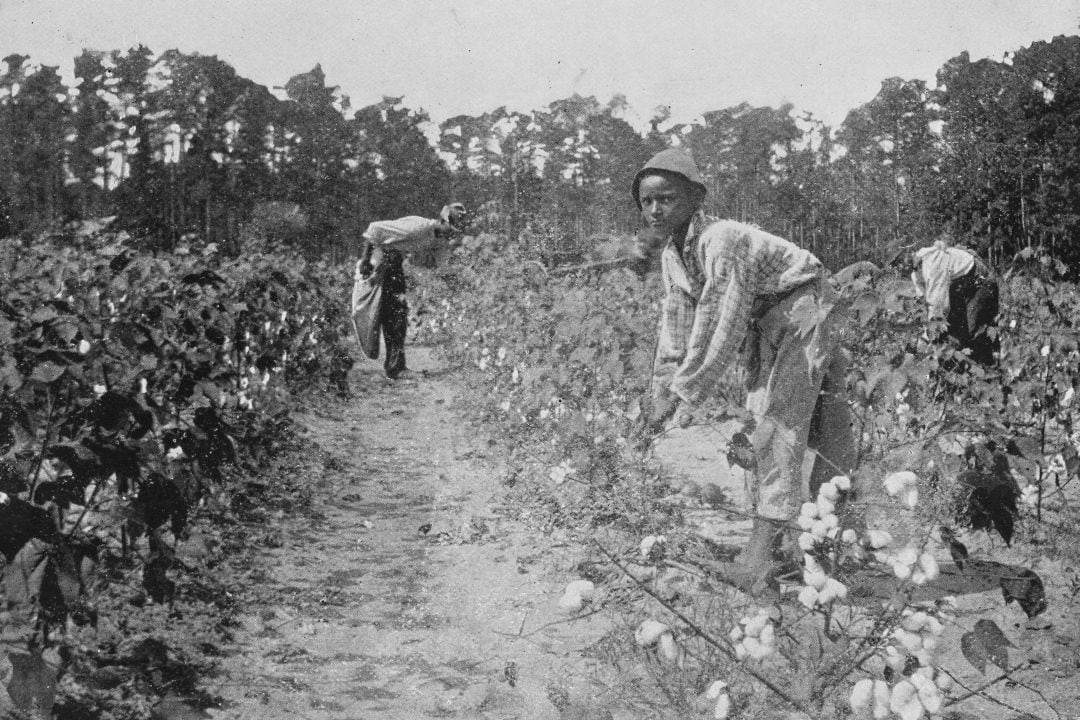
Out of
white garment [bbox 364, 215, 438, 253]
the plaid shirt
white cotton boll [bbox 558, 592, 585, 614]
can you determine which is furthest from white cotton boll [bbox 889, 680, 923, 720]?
white garment [bbox 364, 215, 438, 253]

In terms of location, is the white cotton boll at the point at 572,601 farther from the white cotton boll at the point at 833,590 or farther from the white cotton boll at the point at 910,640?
the white cotton boll at the point at 910,640

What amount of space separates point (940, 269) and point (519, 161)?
21.5 m

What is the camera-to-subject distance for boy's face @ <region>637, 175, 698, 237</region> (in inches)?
117

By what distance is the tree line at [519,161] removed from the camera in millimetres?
19484

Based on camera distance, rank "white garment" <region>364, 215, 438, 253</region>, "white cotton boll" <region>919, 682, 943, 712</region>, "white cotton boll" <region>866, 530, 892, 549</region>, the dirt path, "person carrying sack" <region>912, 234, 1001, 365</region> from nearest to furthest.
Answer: "white cotton boll" <region>919, 682, 943, 712</region>, "white cotton boll" <region>866, 530, 892, 549</region>, the dirt path, "person carrying sack" <region>912, 234, 1001, 365</region>, "white garment" <region>364, 215, 438, 253</region>

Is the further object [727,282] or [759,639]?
[727,282]

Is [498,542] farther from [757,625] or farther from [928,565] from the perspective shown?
[928,565]

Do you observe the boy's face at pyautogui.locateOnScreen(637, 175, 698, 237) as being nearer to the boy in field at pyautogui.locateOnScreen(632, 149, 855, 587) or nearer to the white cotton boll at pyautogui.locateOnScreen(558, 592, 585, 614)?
the boy in field at pyautogui.locateOnScreen(632, 149, 855, 587)

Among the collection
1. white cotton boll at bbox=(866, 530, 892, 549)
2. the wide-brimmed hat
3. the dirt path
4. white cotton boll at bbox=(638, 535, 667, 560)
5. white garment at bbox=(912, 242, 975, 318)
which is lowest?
the dirt path

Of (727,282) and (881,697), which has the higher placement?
(727,282)

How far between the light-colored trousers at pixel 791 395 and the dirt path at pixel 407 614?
767 mm

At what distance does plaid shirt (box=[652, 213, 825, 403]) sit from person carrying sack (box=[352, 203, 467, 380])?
5.50 metres

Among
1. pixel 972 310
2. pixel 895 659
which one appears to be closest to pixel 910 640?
pixel 895 659

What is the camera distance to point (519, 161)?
26.0 metres
